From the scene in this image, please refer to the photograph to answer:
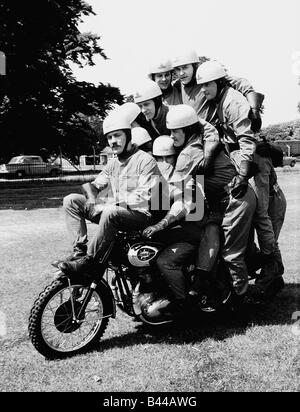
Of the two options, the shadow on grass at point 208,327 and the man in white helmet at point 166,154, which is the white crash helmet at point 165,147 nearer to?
the man in white helmet at point 166,154

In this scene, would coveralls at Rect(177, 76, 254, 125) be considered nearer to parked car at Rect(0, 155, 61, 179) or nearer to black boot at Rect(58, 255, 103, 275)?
black boot at Rect(58, 255, 103, 275)

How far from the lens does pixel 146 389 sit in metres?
3.63

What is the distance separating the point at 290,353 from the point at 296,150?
5949 cm

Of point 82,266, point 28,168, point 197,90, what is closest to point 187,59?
point 197,90

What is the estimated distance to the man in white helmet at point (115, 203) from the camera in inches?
162

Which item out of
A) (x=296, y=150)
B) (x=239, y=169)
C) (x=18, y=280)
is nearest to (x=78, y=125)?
(x=18, y=280)

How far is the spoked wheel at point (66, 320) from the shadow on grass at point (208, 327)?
0.19m

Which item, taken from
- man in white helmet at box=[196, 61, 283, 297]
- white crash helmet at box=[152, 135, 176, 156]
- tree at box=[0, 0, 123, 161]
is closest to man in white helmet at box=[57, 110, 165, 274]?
white crash helmet at box=[152, 135, 176, 156]

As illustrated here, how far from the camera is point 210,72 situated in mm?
4914

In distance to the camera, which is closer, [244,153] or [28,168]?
[244,153]

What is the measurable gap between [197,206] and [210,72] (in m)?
1.25

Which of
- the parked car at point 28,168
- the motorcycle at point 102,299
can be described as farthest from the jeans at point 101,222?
the parked car at point 28,168

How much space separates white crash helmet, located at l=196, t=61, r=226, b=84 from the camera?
4914mm

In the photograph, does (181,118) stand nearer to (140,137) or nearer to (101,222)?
(140,137)
